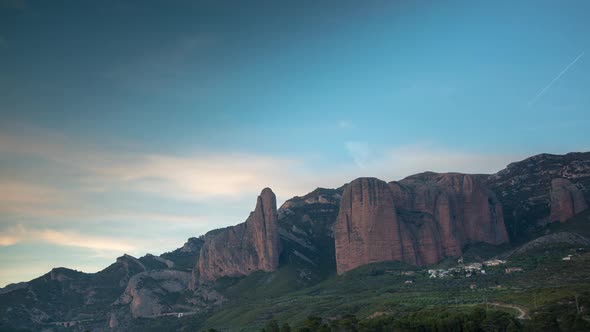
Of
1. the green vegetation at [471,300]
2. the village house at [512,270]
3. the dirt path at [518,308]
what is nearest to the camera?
the green vegetation at [471,300]

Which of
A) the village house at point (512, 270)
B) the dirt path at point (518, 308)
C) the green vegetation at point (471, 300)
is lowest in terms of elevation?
the dirt path at point (518, 308)

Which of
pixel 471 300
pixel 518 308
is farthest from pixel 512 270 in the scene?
pixel 518 308

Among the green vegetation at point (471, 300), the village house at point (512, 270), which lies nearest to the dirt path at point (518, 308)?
the green vegetation at point (471, 300)

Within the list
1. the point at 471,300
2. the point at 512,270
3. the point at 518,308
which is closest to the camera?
the point at 518,308

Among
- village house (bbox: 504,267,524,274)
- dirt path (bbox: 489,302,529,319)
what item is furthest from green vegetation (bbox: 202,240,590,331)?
village house (bbox: 504,267,524,274)

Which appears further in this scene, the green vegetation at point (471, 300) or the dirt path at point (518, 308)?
the dirt path at point (518, 308)

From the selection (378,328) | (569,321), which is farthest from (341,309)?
(569,321)

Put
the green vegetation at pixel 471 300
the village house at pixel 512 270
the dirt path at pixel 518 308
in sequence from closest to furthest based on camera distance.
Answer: the green vegetation at pixel 471 300 < the dirt path at pixel 518 308 < the village house at pixel 512 270

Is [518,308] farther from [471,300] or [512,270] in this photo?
[512,270]

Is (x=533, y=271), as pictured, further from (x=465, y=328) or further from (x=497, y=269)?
(x=465, y=328)

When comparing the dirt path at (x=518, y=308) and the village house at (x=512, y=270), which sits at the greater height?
the village house at (x=512, y=270)

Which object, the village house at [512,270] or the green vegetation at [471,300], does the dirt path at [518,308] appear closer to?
the green vegetation at [471,300]

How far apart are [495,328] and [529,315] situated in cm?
1487

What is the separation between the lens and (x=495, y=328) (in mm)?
106875
